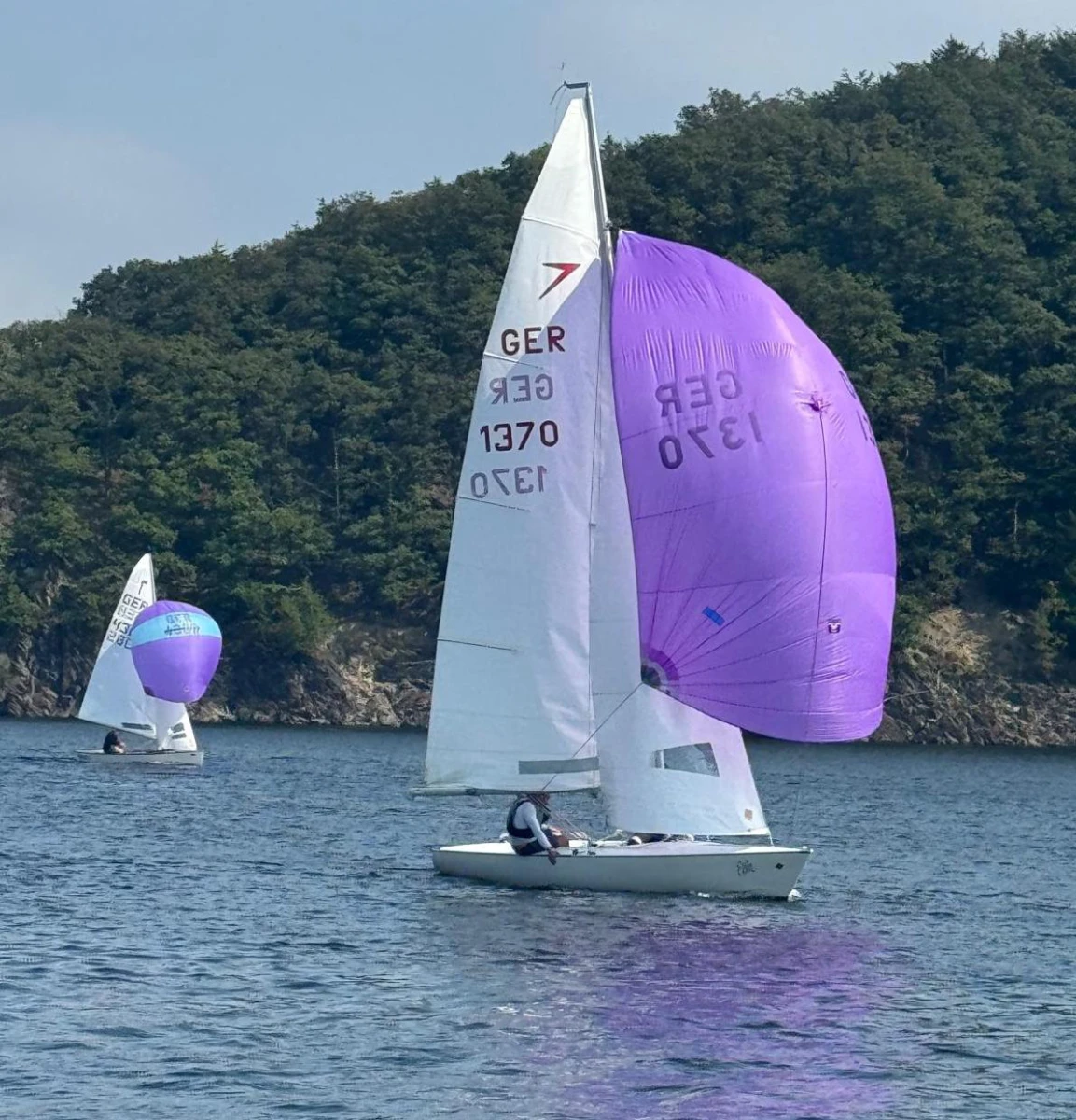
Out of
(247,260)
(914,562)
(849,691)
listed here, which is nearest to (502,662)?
(849,691)

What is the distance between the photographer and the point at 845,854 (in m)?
39.5

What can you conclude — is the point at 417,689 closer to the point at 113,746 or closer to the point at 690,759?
the point at 113,746

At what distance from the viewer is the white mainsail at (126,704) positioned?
204 ft

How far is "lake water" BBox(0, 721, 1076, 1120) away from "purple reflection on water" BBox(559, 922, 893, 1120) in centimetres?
5

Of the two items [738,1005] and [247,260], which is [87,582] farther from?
[738,1005]

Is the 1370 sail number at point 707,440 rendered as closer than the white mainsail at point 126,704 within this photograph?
Yes

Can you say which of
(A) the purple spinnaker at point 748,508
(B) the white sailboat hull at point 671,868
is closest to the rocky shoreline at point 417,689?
(B) the white sailboat hull at point 671,868

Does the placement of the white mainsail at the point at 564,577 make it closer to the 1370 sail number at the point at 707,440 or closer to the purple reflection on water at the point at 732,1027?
the 1370 sail number at the point at 707,440

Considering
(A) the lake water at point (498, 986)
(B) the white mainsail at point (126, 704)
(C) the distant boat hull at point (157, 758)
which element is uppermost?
(B) the white mainsail at point (126, 704)

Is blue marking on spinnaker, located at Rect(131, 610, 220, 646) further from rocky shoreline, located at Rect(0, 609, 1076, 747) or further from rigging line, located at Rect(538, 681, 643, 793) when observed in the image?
rocky shoreline, located at Rect(0, 609, 1076, 747)

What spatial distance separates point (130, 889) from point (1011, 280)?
77.2 m

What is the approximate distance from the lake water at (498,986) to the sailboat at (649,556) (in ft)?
5.33

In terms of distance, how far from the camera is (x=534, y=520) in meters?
30.0

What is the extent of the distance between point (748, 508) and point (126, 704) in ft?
126
